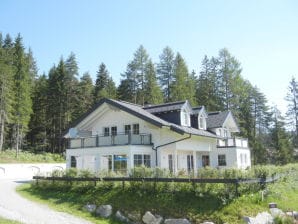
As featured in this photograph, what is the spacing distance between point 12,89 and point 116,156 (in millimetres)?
29179

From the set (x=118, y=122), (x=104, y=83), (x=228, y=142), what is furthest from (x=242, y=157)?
(x=104, y=83)

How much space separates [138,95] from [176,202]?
36931 mm

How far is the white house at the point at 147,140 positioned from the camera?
25.4 m

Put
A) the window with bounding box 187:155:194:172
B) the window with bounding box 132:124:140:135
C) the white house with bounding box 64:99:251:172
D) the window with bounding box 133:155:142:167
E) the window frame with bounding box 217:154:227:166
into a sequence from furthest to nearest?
the window frame with bounding box 217:154:227:166 < the window with bounding box 187:155:194:172 < the window with bounding box 132:124:140:135 < the white house with bounding box 64:99:251:172 < the window with bounding box 133:155:142:167

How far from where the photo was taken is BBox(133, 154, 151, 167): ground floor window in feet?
81.7

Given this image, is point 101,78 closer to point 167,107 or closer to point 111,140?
point 167,107

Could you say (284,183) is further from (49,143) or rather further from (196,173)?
(49,143)

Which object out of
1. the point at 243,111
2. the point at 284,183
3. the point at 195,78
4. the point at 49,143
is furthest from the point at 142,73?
the point at 284,183

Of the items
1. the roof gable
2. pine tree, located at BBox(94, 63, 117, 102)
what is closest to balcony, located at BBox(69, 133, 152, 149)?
the roof gable

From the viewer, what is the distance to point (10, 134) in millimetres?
55750

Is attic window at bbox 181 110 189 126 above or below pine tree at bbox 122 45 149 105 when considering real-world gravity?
below

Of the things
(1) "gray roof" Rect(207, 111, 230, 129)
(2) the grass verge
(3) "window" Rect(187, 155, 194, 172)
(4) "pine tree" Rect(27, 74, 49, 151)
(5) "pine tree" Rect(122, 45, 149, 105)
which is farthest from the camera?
(4) "pine tree" Rect(27, 74, 49, 151)

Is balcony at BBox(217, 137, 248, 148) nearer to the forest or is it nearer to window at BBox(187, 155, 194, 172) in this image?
window at BBox(187, 155, 194, 172)

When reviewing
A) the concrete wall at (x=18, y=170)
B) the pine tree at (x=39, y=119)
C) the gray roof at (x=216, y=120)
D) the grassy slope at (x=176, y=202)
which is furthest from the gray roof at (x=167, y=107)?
the pine tree at (x=39, y=119)
